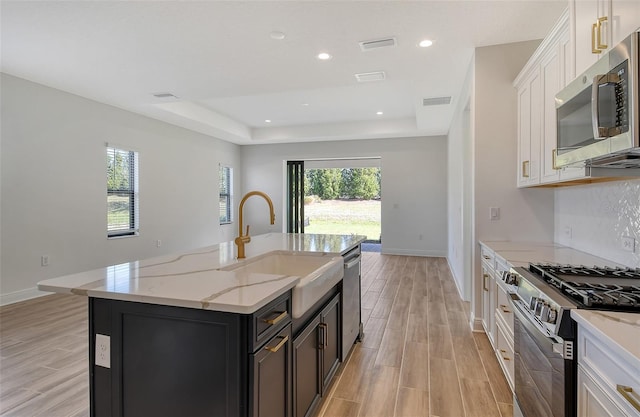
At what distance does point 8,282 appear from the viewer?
399 centimetres

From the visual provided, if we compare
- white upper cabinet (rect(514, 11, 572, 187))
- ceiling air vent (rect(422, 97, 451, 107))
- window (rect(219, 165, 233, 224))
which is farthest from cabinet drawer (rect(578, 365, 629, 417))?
window (rect(219, 165, 233, 224))

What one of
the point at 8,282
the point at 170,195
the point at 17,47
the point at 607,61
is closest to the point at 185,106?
the point at 170,195

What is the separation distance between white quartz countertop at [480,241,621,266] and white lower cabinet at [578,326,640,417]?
3.17 feet

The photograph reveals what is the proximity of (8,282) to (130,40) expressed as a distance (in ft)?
10.7

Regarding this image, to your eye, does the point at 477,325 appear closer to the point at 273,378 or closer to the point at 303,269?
the point at 303,269

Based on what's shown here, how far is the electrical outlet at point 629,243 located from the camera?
6.21 ft

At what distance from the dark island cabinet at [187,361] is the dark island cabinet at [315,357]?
0.20 meters

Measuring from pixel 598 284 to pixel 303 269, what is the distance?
1613 millimetres

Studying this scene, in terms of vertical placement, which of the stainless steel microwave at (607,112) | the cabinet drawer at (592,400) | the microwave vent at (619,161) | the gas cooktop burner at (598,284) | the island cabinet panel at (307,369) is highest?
the stainless steel microwave at (607,112)

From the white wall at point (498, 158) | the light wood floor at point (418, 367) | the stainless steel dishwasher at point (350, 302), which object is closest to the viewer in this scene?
the light wood floor at point (418, 367)

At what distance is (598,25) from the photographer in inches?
61.4

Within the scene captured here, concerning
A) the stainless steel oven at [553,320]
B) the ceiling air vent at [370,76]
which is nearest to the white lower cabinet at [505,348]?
the stainless steel oven at [553,320]

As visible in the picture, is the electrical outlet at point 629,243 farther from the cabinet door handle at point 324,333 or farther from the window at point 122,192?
the window at point 122,192

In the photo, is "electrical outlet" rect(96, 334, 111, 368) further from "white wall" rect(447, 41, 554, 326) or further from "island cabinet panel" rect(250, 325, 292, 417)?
"white wall" rect(447, 41, 554, 326)
